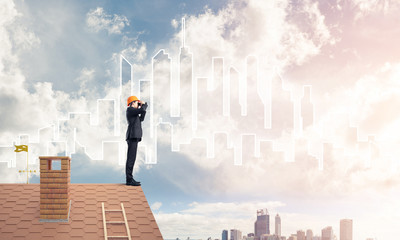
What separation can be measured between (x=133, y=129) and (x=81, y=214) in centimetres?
368

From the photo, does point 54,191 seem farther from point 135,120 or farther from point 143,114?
→ point 143,114

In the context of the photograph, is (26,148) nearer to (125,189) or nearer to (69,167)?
(69,167)

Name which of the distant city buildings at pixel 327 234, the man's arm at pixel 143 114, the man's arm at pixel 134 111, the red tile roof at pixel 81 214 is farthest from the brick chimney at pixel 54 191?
the distant city buildings at pixel 327 234

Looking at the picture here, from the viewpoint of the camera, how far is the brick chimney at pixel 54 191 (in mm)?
12422

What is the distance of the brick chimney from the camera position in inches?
489

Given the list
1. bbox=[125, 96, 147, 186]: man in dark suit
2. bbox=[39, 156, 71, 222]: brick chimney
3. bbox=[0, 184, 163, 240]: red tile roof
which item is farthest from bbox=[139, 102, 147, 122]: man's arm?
bbox=[39, 156, 71, 222]: brick chimney

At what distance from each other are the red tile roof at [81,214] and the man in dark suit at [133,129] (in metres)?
0.71

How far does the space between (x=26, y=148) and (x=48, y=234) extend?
4.25 metres

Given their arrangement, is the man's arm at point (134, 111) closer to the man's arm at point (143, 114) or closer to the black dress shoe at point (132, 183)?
the man's arm at point (143, 114)

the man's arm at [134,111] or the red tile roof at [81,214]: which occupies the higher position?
the man's arm at [134,111]

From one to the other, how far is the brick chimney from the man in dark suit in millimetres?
2877

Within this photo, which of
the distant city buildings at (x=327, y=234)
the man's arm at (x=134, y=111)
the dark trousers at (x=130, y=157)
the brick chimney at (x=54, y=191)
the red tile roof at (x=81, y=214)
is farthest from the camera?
the distant city buildings at (x=327, y=234)

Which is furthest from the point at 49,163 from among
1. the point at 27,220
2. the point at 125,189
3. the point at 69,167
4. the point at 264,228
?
the point at 264,228

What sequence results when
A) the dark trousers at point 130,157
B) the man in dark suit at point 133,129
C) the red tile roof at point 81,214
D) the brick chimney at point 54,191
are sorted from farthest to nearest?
the dark trousers at point 130,157 → the man in dark suit at point 133,129 → the brick chimney at point 54,191 → the red tile roof at point 81,214
